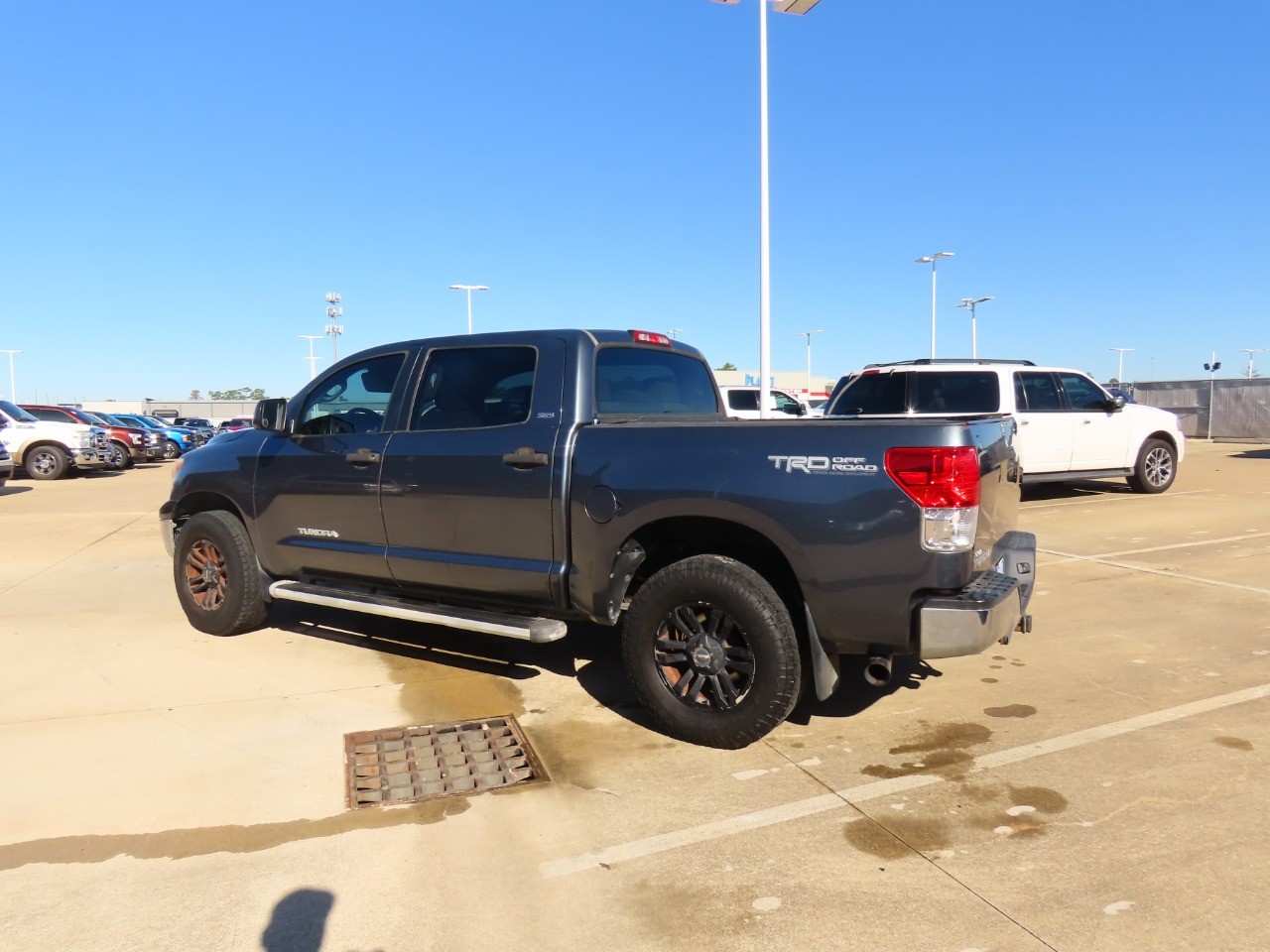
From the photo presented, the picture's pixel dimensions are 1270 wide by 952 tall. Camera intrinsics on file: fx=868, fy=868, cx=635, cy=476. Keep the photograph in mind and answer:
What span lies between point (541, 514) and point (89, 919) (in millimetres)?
2353

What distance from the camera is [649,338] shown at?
16.9 feet

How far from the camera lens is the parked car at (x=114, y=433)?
69.0 feet

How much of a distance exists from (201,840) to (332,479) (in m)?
2.42

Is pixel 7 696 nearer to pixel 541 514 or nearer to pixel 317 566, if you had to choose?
pixel 317 566

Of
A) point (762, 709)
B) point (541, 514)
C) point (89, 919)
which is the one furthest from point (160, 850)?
point (762, 709)

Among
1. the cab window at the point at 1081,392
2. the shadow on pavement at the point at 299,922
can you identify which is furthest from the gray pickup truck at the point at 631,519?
the cab window at the point at 1081,392

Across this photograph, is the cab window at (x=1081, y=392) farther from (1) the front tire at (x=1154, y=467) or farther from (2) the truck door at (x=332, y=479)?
(2) the truck door at (x=332, y=479)

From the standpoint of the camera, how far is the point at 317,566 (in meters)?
5.42

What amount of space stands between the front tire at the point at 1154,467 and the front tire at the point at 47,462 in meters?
21.5

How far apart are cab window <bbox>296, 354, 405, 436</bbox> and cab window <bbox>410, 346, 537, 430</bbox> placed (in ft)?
0.98

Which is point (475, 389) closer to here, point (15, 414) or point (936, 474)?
point (936, 474)

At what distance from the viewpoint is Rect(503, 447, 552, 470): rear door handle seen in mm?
4298

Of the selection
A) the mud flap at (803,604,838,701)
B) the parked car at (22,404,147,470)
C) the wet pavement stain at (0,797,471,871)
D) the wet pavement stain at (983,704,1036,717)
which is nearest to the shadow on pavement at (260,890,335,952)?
the wet pavement stain at (0,797,471,871)

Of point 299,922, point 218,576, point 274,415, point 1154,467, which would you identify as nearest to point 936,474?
point 299,922
